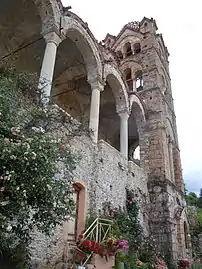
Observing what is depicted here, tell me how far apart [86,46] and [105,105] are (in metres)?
5.38

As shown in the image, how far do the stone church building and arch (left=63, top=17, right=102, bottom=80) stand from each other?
37 millimetres

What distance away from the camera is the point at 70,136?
7332 mm

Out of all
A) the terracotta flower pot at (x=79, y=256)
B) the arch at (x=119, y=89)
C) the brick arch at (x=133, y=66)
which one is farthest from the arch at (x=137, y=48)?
the terracotta flower pot at (x=79, y=256)

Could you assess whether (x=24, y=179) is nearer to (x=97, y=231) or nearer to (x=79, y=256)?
(x=79, y=256)

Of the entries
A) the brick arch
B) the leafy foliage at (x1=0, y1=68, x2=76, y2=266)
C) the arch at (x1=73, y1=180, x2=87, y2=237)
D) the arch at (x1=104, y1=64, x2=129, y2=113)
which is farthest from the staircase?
the brick arch

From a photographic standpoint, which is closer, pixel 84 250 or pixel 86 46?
pixel 84 250

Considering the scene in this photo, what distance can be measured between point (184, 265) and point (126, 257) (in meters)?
4.96

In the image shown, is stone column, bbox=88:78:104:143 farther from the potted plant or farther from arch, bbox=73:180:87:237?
the potted plant

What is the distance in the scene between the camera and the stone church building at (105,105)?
8102 millimetres

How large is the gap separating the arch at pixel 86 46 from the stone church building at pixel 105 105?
37 mm

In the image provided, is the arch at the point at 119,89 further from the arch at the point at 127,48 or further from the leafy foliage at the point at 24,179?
the arch at the point at 127,48

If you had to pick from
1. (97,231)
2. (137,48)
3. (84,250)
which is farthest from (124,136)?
(137,48)

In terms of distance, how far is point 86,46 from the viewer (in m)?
9.93

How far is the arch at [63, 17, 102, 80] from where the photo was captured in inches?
365
